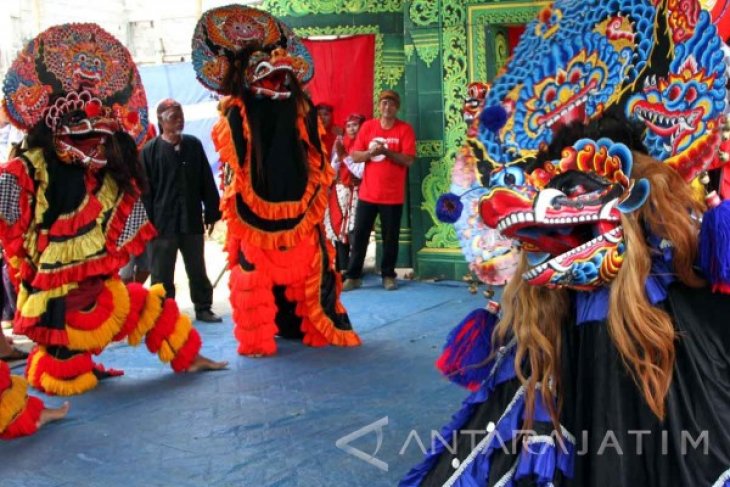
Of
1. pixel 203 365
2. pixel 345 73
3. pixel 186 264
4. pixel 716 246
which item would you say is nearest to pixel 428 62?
pixel 345 73

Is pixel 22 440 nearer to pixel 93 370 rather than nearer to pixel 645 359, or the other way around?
pixel 93 370

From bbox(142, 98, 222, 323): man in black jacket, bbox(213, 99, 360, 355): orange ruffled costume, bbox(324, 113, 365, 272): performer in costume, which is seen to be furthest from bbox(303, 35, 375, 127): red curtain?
bbox(213, 99, 360, 355): orange ruffled costume

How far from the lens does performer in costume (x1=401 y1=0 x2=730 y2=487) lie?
2.05m

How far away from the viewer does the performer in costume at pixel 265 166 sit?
4852mm

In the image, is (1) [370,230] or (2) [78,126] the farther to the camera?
(1) [370,230]

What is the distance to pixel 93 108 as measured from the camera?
4.21m

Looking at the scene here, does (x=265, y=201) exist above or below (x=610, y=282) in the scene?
below

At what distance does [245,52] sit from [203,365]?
1.78 metres

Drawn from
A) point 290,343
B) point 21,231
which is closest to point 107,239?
point 21,231

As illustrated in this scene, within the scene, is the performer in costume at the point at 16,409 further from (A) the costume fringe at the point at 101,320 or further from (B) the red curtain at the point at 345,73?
(B) the red curtain at the point at 345,73

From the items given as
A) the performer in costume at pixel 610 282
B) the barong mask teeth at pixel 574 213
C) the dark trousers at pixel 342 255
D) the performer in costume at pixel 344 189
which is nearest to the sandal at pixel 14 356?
the performer in costume at pixel 344 189

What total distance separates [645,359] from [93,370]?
338cm

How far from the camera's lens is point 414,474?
2.39 meters

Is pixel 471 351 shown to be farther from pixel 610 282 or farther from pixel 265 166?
pixel 265 166
